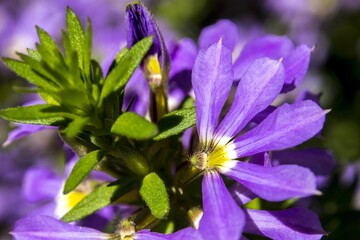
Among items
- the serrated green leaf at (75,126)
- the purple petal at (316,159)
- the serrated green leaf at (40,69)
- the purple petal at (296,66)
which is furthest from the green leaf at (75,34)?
the purple petal at (316,159)

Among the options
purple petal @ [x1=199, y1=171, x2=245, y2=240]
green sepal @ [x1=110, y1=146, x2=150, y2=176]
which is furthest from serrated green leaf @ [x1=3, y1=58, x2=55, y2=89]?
purple petal @ [x1=199, y1=171, x2=245, y2=240]

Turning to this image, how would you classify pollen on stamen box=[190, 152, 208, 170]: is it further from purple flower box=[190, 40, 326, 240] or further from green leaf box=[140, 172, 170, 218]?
green leaf box=[140, 172, 170, 218]

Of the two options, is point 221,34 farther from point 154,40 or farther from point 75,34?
point 75,34

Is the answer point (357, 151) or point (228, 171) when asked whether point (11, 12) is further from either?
point (228, 171)

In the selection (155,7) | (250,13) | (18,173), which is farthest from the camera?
(250,13)

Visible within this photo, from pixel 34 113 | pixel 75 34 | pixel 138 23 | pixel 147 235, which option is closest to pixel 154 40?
pixel 138 23

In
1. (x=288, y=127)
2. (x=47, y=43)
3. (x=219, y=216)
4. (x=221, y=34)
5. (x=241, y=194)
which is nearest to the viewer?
(x=219, y=216)

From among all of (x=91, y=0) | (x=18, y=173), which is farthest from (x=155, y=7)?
(x=18, y=173)

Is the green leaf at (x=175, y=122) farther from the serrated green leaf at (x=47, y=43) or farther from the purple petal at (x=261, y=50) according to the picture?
the purple petal at (x=261, y=50)
